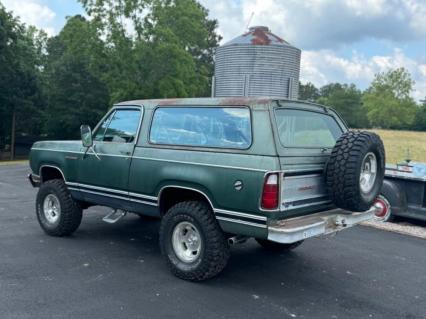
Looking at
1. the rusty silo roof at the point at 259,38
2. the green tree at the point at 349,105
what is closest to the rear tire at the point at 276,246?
the rusty silo roof at the point at 259,38

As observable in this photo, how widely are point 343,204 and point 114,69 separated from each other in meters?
22.5

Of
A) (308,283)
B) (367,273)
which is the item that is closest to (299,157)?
(308,283)

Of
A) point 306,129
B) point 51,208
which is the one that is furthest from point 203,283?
point 51,208

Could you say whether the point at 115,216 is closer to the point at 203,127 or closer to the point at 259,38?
the point at 203,127

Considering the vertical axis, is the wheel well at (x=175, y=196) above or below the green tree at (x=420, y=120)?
below

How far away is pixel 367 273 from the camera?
524 cm

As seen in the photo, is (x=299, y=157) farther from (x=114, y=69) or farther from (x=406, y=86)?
(x=406, y=86)

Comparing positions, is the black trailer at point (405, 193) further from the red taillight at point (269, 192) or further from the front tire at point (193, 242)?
the red taillight at point (269, 192)

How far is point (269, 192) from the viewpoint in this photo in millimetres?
4070

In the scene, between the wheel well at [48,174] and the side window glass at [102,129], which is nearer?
the side window glass at [102,129]

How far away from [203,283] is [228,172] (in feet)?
4.07

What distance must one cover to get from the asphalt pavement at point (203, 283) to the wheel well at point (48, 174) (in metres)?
0.78

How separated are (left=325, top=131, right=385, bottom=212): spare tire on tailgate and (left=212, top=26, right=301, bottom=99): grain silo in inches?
355

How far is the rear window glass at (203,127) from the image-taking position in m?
4.53
